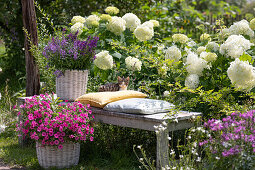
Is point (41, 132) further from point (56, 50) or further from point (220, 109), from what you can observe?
point (220, 109)

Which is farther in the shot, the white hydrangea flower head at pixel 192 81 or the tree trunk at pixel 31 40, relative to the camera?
the tree trunk at pixel 31 40

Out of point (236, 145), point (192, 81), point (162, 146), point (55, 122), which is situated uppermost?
point (192, 81)

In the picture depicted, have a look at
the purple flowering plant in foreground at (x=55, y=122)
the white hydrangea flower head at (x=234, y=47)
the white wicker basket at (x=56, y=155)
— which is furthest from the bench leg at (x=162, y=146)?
the white hydrangea flower head at (x=234, y=47)

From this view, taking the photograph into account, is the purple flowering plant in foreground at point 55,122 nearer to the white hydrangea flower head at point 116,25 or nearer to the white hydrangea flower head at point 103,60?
the white hydrangea flower head at point 103,60

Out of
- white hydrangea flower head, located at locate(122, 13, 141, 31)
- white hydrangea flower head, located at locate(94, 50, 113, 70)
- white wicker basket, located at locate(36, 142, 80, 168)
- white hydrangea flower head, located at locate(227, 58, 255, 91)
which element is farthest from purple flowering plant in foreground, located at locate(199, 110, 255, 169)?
white hydrangea flower head, located at locate(122, 13, 141, 31)

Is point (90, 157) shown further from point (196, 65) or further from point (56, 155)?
point (196, 65)

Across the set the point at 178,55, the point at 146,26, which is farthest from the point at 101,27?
the point at 178,55

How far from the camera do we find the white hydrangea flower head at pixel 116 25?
5074mm

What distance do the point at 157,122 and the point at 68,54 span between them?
1509mm

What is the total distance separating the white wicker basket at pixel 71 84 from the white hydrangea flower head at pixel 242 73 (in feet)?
5.82

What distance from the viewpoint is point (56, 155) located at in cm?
365

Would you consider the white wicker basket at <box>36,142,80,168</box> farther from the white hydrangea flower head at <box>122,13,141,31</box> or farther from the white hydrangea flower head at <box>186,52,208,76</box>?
the white hydrangea flower head at <box>122,13,141,31</box>

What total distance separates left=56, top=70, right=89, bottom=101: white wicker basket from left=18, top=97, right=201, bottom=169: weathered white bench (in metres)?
0.56

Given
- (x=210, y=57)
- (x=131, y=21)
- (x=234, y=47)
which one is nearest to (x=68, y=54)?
(x=131, y=21)
